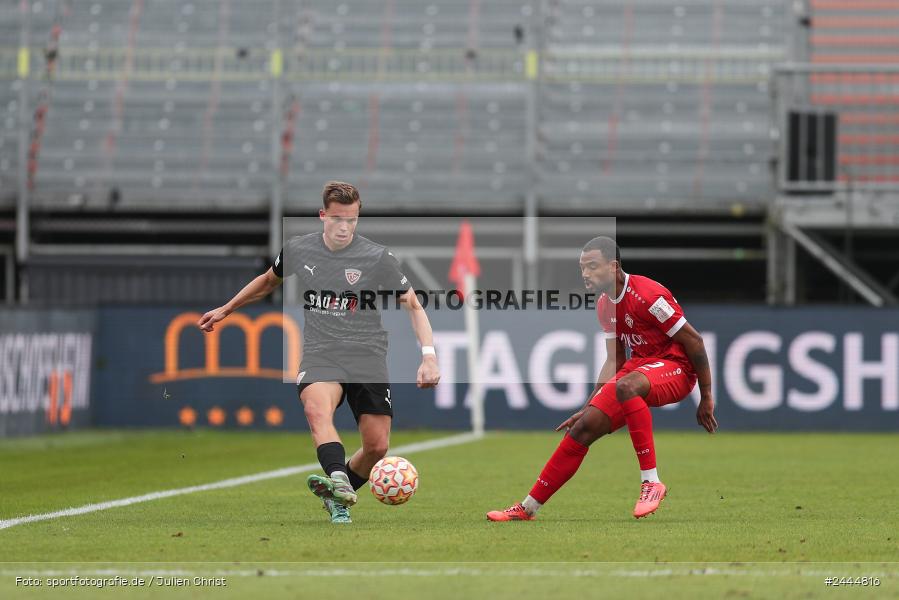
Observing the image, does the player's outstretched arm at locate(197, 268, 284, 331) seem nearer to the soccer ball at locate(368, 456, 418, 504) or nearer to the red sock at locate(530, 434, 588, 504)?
the soccer ball at locate(368, 456, 418, 504)

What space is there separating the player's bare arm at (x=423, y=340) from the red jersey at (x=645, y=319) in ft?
3.86

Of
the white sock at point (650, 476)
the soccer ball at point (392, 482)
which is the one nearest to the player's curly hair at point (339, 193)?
the soccer ball at point (392, 482)

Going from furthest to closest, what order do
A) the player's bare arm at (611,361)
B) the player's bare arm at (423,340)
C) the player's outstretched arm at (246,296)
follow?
the player's bare arm at (611,361)
the player's outstretched arm at (246,296)
the player's bare arm at (423,340)

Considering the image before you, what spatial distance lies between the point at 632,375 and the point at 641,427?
319mm

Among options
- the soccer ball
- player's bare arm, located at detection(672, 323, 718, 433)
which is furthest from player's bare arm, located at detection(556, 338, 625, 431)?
the soccer ball

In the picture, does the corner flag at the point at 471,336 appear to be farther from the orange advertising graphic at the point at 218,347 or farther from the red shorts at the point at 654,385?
the red shorts at the point at 654,385

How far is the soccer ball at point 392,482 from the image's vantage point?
963cm

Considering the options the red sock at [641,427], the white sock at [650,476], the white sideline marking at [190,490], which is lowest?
the white sideline marking at [190,490]

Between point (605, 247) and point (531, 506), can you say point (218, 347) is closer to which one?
point (531, 506)

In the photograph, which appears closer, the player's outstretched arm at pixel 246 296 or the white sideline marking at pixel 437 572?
the white sideline marking at pixel 437 572

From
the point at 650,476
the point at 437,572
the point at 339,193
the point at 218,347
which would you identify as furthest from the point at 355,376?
the point at 218,347

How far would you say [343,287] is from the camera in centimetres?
955

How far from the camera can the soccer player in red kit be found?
381 inches

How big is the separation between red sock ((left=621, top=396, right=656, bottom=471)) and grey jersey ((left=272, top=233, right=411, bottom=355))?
1513 mm
